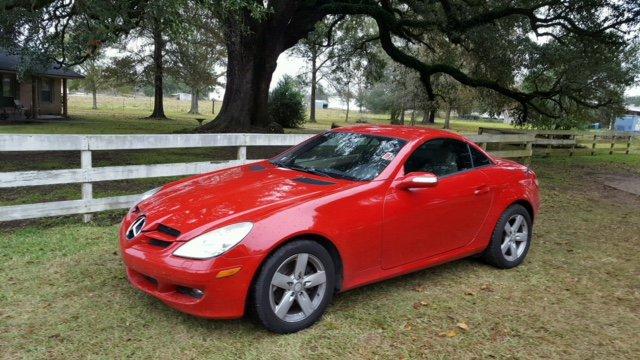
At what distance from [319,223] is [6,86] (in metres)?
29.0

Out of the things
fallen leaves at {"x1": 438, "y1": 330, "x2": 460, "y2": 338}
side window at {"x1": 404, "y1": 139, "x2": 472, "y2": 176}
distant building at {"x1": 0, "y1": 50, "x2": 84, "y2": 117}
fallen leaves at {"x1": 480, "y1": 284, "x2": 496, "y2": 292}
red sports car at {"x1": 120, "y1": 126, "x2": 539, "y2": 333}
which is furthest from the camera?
distant building at {"x1": 0, "y1": 50, "x2": 84, "y2": 117}

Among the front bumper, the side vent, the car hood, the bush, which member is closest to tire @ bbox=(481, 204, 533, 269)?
the car hood

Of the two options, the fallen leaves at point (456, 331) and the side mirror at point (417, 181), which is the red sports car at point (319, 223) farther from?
the fallen leaves at point (456, 331)

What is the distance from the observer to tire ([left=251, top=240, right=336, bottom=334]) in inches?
139

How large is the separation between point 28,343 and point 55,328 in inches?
9.1

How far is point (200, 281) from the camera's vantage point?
3369 mm

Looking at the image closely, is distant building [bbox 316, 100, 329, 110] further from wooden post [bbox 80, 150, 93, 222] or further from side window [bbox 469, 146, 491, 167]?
side window [bbox 469, 146, 491, 167]

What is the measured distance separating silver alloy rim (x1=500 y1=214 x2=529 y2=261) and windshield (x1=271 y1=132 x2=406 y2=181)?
1.74 meters

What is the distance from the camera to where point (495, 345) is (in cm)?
375

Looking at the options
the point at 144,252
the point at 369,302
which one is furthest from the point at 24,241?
the point at 369,302

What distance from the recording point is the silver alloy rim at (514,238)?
17.8ft

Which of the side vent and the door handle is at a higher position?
the door handle

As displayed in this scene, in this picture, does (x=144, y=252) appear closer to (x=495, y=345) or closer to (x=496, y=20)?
(x=495, y=345)

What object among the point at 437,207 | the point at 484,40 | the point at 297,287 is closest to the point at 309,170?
the point at 437,207
